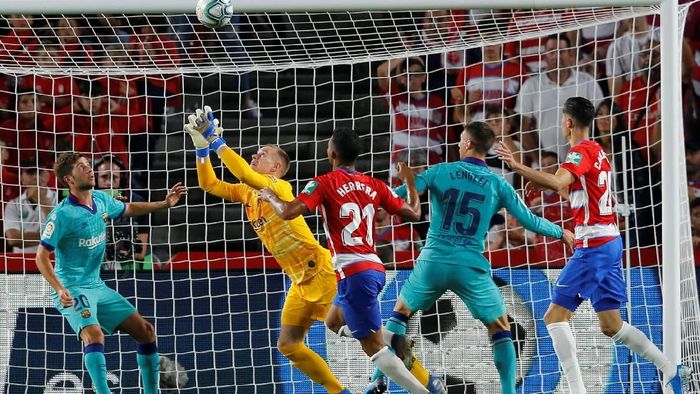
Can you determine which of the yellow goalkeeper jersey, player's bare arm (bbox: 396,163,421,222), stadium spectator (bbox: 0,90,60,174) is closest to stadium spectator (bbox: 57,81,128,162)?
stadium spectator (bbox: 0,90,60,174)

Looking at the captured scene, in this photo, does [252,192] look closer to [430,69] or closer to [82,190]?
[82,190]

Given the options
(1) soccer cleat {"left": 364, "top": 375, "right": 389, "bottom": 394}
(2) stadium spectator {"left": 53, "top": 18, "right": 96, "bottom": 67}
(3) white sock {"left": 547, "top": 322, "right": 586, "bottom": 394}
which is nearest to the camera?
(3) white sock {"left": 547, "top": 322, "right": 586, "bottom": 394}

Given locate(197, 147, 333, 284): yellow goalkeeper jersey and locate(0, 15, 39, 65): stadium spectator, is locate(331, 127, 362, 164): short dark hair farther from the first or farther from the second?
locate(0, 15, 39, 65): stadium spectator

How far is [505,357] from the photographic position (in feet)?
24.8

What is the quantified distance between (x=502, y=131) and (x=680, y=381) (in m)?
2.83

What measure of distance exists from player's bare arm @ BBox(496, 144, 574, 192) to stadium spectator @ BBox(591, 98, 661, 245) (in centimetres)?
235

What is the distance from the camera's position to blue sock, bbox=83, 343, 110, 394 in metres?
8.27

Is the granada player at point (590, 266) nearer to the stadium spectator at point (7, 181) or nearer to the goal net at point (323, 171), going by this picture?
the goal net at point (323, 171)

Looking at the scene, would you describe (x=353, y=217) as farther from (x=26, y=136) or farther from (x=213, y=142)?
(x=26, y=136)

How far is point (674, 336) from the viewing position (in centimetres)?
776

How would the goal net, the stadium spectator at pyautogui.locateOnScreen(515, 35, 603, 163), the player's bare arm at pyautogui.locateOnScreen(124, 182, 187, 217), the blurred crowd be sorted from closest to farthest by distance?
the player's bare arm at pyautogui.locateOnScreen(124, 182, 187, 217) → the goal net → the blurred crowd → the stadium spectator at pyautogui.locateOnScreen(515, 35, 603, 163)

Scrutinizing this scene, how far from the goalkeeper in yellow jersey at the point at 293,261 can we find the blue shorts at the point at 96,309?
0.98 meters

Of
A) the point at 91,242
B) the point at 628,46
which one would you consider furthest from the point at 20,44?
the point at 628,46

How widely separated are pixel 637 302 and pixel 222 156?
3.22m
